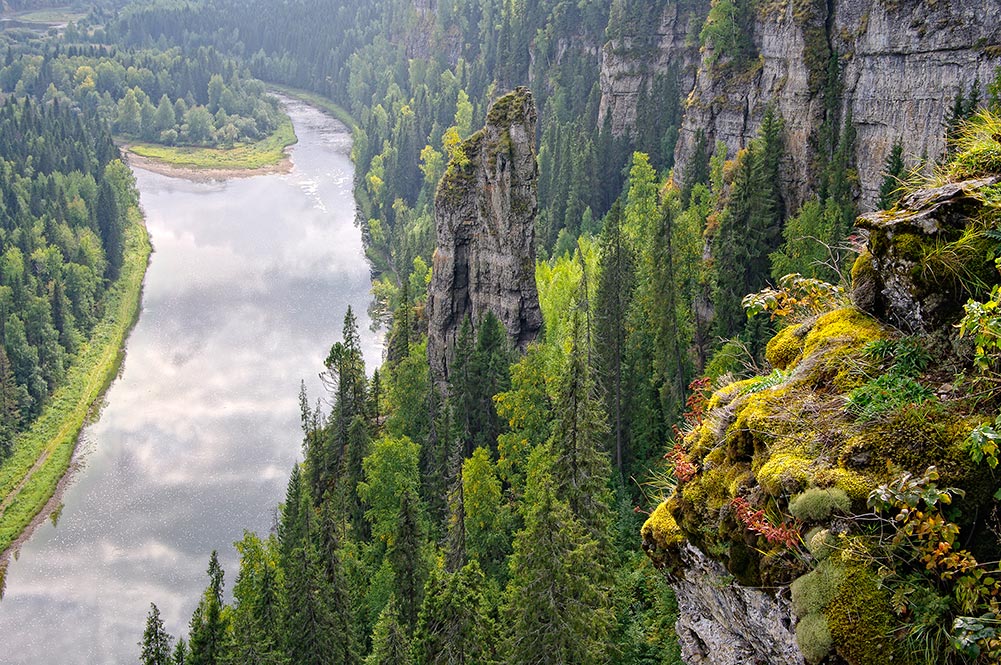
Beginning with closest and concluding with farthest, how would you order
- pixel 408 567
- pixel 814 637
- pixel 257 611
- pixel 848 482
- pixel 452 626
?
pixel 814 637, pixel 848 482, pixel 452 626, pixel 408 567, pixel 257 611

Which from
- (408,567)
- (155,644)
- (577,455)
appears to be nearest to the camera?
(577,455)

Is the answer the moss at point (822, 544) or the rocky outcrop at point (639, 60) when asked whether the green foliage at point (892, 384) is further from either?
the rocky outcrop at point (639, 60)

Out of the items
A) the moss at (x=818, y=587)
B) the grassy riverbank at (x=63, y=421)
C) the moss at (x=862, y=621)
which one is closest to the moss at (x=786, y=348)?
the moss at (x=818, y=587)

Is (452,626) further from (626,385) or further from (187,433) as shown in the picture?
(187,433)

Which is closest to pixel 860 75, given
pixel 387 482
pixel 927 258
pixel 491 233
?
pixel 491 233

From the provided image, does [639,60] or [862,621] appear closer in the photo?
[862,621]
